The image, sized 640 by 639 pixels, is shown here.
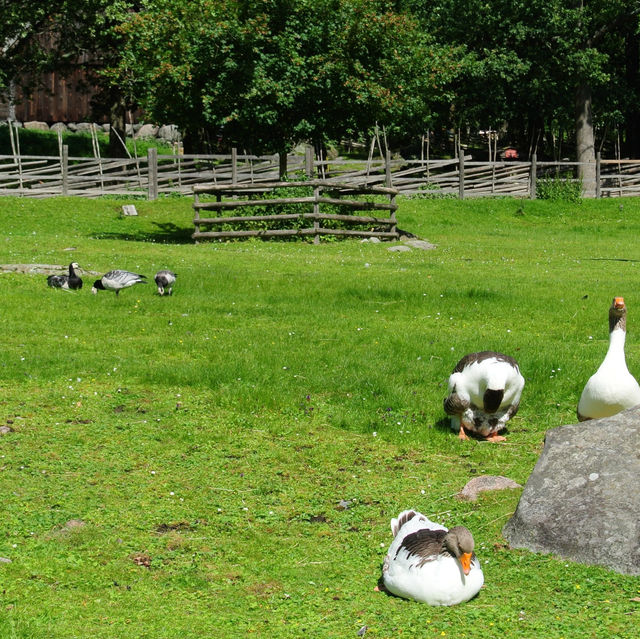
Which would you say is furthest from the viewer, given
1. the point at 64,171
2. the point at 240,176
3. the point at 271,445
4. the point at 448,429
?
the point at 240,176

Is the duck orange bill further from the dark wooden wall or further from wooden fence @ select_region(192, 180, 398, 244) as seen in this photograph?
the dark wooden wall

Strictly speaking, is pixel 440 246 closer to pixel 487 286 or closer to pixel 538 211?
pixel 487 286

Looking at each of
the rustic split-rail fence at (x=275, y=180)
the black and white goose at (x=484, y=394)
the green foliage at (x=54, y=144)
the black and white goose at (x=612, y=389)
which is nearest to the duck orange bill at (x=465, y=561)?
the black and white goose at (x=612, y=389)

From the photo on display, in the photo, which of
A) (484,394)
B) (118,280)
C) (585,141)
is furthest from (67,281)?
(585,141)

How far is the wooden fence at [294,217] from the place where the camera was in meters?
28.4

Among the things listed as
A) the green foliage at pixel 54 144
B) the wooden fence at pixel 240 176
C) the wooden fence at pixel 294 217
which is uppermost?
the green foliage at pixel 54 144

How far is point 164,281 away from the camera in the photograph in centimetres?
1722

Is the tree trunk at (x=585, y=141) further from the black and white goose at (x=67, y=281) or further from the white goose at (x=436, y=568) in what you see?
the white goose at (x=436, y=568)

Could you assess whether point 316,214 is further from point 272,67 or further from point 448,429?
point 448,429

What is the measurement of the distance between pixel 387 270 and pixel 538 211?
19.2m

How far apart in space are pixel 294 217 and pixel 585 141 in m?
23.0

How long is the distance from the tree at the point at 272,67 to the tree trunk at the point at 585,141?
1813cm

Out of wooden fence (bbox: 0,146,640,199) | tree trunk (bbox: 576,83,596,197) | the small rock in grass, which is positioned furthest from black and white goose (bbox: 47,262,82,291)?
tree trunk (bbox: 576,83,596,197)

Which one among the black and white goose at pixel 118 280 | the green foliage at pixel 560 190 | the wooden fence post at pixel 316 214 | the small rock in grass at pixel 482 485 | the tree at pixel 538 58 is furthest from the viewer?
the tree at pixel 538 58
